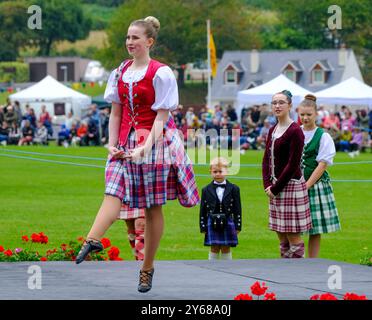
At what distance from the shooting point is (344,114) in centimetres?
4250

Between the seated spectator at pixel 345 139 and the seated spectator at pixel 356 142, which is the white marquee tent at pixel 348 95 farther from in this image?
the seated spectator at pixel 356 142

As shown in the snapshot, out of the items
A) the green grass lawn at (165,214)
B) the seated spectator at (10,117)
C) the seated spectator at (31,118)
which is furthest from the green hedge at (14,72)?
the green grass lawn at (165,214)

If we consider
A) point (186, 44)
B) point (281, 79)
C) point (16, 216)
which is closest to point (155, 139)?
point (16, 216)

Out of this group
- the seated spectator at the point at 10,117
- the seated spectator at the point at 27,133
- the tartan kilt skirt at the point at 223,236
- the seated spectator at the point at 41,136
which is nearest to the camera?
the tartan kilt skirt at the point at 223,236

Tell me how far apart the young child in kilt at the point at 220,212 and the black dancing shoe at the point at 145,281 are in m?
3.15

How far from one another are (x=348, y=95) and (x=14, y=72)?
3286 inches

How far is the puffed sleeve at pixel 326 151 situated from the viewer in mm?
11484

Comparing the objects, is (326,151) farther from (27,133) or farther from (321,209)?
(27,133)

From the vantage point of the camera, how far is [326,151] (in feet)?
37.8

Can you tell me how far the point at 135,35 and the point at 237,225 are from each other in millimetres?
3801

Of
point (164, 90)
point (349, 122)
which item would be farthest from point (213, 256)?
point (349, 122)

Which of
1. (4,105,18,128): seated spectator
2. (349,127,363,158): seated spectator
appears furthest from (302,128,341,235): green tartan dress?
(4,105,18,128): seated spectator

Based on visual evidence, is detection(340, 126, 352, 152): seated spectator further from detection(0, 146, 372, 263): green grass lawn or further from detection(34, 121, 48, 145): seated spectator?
detection(34, 121, 48, 145): seated spectator
